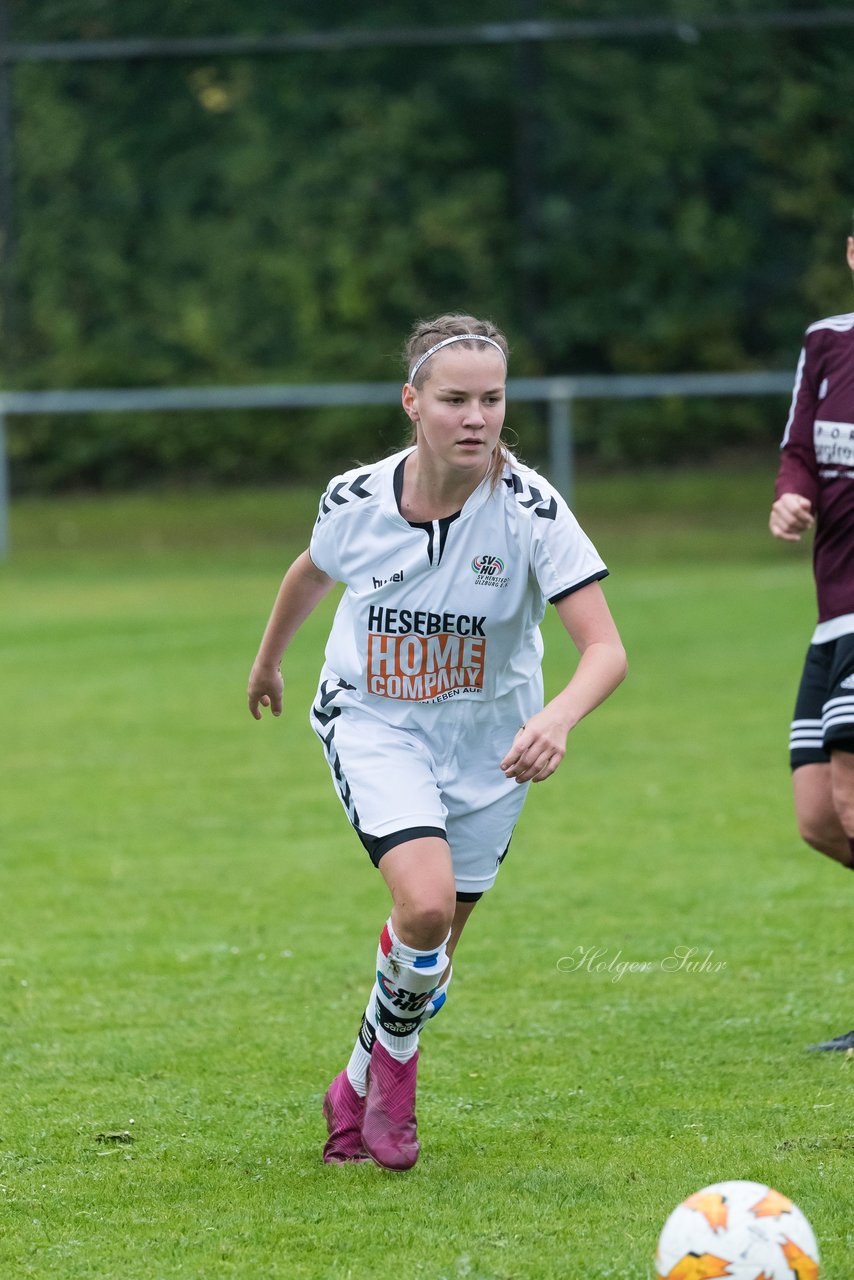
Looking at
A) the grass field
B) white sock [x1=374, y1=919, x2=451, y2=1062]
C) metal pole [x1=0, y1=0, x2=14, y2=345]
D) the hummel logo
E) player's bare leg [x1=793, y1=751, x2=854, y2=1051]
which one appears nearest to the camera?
the grass field

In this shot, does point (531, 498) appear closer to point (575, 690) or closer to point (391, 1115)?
point (575, 690)

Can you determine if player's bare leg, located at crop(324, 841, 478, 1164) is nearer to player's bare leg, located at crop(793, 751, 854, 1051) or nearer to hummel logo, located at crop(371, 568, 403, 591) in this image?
hummel logo, located at crop(371, 568, 403, 591)

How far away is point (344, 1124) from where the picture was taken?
4027 mm

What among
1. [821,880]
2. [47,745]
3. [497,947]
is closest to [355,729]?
[497,947]

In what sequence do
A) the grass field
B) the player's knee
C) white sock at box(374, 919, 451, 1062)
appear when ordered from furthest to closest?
white sock at box(374, 919, 451, 1062) < the player's knee < the grass field

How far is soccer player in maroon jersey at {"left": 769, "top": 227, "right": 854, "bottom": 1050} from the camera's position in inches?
169

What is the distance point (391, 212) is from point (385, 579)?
18.6m

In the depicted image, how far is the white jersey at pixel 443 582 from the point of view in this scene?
3959mm

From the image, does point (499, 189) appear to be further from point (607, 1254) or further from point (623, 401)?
point (607, 1254)

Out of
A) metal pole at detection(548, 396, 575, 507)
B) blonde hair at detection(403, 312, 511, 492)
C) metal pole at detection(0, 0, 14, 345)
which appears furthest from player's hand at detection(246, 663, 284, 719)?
metal pole at detection(0, 0, 14, 345)

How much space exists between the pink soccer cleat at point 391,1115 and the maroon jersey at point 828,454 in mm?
1499

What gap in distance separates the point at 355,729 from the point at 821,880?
3.03 meters

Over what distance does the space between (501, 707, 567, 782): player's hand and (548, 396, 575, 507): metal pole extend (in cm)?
1606

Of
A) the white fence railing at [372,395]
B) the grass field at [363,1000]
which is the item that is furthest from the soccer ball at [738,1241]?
the white fence railing at [372,395]
